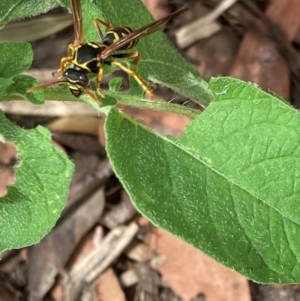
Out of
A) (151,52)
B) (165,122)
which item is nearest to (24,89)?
(151,52)

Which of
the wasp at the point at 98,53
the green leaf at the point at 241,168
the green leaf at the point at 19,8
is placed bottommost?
the green leaf at the point at 241,168

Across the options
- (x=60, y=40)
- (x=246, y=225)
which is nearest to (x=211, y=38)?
(x=60, y=40)

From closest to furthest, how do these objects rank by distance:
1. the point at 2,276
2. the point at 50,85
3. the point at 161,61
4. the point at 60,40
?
the point at 50,85 → the point at 161,61 → the point at 2,276 → the point at 60,40

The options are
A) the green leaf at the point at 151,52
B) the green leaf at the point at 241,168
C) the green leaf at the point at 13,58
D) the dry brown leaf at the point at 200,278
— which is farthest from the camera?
the dry brown leaf at the point at 200,278

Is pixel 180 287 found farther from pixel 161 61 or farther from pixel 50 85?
pixel 50 85

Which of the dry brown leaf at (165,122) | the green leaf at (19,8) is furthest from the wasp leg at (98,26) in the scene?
the dry brown leaf at (165,122)

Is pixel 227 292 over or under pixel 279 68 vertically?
under

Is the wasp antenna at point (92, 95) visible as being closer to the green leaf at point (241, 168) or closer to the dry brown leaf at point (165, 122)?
the green leaf at point (241, 168)
